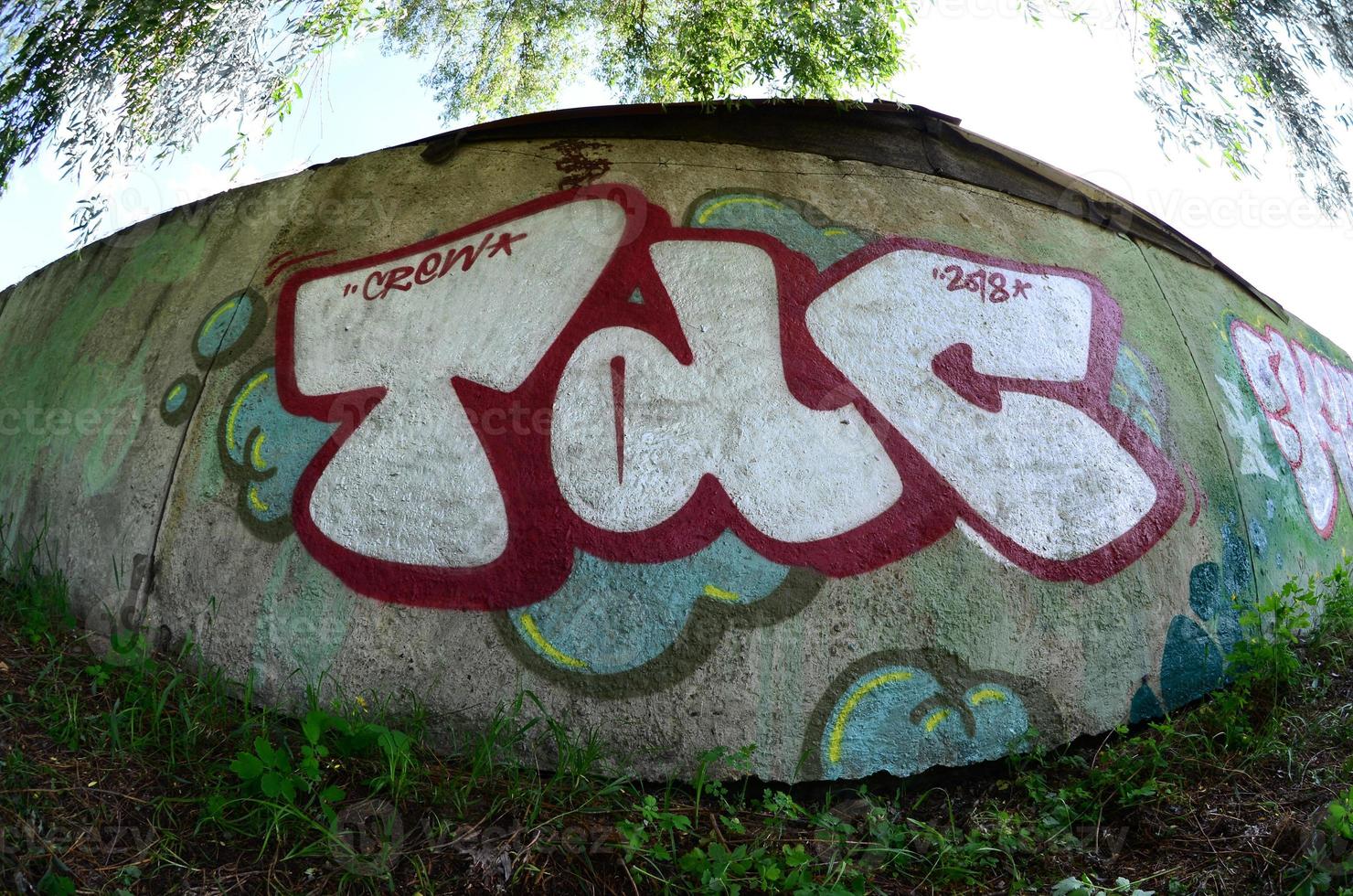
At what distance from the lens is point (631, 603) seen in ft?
11.7

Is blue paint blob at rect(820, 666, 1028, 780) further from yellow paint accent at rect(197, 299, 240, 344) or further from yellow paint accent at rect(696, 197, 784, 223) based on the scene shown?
yellow paint accent at rect(197, 299, 240, 344)

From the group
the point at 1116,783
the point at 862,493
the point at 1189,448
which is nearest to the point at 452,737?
the point at 862,493

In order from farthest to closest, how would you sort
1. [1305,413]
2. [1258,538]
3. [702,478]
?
[1305,413] < [1258,538] < [702,478]

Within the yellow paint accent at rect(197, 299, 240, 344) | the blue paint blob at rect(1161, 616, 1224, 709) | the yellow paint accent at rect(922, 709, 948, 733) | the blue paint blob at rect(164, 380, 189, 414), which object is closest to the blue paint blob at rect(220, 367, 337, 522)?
the blue paint blob at rect(164, 380, 189, 414)

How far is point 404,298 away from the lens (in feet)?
14.0

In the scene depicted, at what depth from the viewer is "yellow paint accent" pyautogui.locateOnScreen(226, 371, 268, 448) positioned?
4145 millimetres

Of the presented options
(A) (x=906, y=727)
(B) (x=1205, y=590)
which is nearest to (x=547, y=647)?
(A) (x=906, y=727)

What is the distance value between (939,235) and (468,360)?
2.22 meters

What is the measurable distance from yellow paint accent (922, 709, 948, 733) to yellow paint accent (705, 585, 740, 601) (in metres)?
0.84

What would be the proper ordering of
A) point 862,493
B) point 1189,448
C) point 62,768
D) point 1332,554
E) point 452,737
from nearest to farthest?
point 62,768 → point 452,737 → point 862,493 → point 1189,448 → point 1332,554

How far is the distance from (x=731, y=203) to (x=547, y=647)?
2.12 meters

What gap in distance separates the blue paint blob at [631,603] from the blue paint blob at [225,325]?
206 cm

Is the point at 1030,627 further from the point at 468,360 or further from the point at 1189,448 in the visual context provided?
the point at 468,360

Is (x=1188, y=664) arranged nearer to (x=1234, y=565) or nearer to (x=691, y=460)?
(x=1234, y=565)
